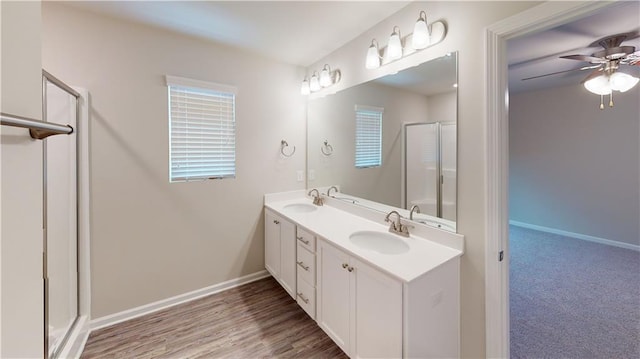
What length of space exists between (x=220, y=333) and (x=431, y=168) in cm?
208

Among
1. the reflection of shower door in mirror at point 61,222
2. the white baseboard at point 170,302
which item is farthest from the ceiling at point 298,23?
the white baseboard at point 170,302

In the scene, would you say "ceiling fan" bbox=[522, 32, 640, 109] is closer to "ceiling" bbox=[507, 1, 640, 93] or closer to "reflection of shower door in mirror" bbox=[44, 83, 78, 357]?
"ceiling" bbox=[507, 1, 640, 93]

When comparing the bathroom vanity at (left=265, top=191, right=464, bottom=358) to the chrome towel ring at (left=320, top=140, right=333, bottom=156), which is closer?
the bathroom vanity at (left=265, top=191, right=464, bottom=358)

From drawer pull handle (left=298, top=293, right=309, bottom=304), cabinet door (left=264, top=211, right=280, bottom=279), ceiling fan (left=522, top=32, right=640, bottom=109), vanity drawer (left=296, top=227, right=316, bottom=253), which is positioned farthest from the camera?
cabinet door (left=264, top=211, right=280, bottom=279)

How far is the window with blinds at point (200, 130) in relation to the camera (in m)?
2.26

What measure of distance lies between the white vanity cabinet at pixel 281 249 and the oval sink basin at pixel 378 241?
58cm

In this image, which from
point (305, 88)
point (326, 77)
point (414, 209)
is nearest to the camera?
point (414, 209)

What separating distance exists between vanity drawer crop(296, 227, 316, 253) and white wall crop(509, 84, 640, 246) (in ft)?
15.8

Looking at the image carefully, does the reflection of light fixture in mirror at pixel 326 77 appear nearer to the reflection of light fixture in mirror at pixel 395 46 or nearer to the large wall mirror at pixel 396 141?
the large wall mirror at pixel 396 141

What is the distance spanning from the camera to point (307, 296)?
6.56ft

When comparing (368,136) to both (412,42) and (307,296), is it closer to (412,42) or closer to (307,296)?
(412,42)

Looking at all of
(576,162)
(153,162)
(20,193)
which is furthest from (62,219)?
(576,162)

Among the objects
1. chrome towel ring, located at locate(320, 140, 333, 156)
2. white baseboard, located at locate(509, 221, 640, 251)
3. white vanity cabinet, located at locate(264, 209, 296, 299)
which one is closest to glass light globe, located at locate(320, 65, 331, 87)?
chrome towel ring, located at locate(320, 140, 333, 156)

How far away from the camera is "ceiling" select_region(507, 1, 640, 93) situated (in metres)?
1.98
